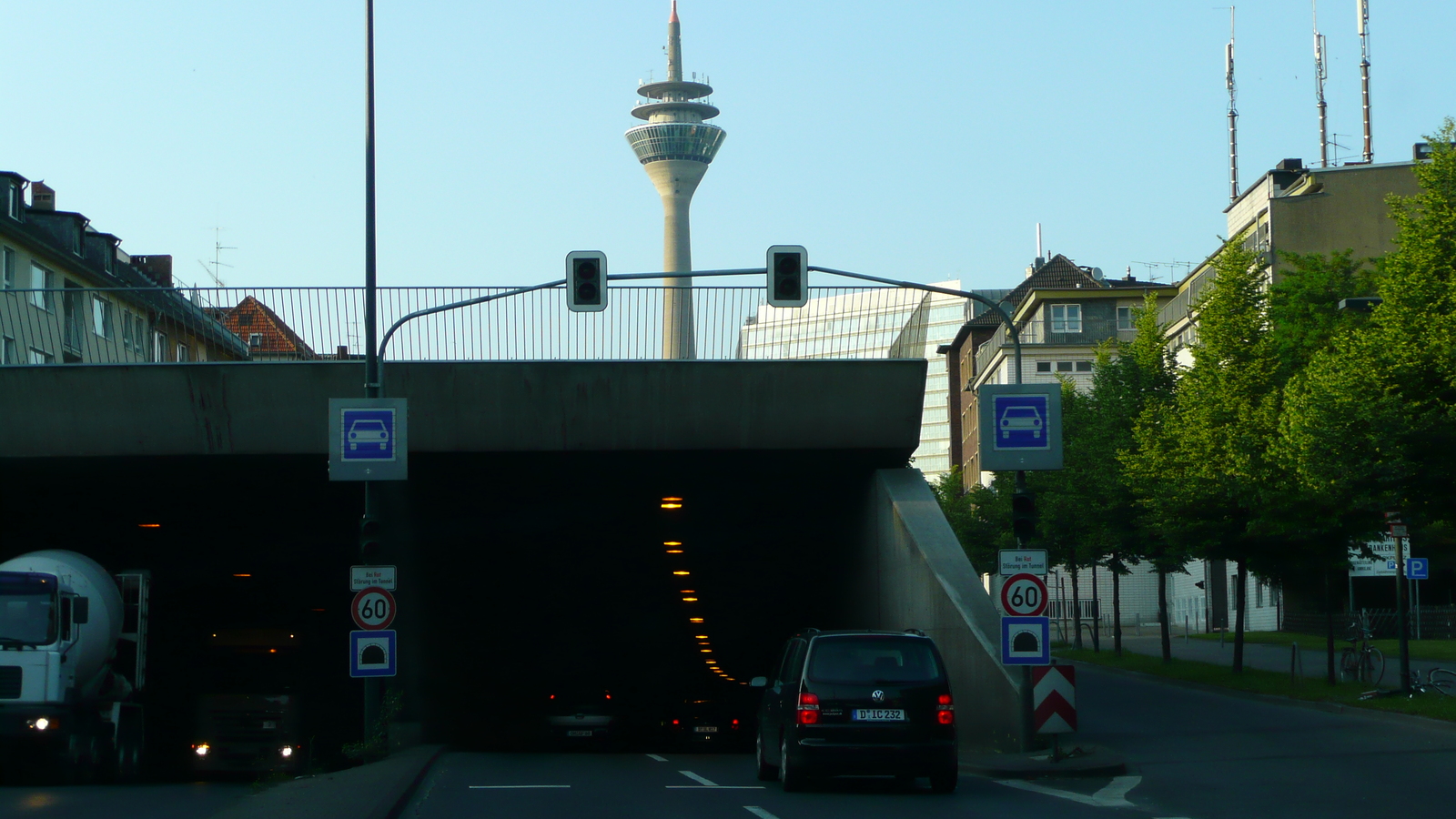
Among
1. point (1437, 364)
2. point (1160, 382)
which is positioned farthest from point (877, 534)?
point (1160, 382)

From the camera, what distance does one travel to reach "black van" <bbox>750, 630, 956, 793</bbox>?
14.8m

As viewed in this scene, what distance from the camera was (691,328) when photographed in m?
25.3

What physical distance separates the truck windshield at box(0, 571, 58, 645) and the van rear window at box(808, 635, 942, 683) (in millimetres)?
10923

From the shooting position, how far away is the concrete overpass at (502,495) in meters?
23.5

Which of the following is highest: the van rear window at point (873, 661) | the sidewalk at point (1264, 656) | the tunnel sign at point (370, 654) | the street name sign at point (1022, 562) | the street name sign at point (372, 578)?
the street name sign at point (1022, 562)

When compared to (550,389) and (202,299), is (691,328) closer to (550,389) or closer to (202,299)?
(550,389)

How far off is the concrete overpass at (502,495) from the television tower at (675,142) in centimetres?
9429

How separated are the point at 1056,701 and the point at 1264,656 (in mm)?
27497

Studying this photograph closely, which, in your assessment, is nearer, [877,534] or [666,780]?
[666,780]

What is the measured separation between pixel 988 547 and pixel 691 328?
38.8 m

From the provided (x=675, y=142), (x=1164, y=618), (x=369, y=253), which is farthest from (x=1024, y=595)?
(x=675, y=142)

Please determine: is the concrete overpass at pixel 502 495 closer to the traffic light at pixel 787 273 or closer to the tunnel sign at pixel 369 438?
the tunnel sign at pixel 369 438

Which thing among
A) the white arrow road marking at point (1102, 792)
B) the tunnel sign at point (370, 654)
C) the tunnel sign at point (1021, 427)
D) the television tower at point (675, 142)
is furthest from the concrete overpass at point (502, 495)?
the television tower at point (675, 142)

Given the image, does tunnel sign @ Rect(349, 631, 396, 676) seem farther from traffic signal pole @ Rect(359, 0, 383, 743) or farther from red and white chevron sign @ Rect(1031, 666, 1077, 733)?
red and white chevron sign @ Rect(1031, 666, 1077, 733)
